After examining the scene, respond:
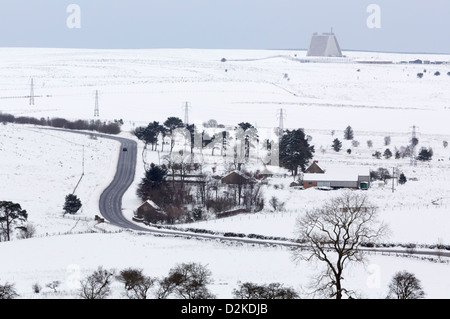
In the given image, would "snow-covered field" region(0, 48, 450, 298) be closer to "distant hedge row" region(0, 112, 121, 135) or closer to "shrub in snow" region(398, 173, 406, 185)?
"shrub in snow" region(398, 173, 406, 185)

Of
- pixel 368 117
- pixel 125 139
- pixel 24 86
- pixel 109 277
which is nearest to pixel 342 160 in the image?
pixel 125 139

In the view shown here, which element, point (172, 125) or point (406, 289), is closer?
point (406, 289)

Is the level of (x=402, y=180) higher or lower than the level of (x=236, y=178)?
lower

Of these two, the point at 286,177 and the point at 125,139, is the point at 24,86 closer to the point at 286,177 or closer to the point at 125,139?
the point at 125,139

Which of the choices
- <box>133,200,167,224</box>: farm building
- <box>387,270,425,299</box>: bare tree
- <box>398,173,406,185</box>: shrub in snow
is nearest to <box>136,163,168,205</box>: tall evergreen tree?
<box>133,200,167,224</box>: farm building

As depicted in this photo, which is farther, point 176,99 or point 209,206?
point 176,99

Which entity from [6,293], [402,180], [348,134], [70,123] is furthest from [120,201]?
[348,134]

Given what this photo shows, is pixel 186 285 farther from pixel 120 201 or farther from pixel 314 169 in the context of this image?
pixel 314 169
